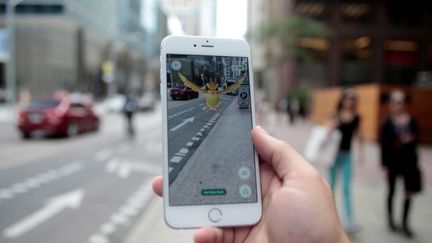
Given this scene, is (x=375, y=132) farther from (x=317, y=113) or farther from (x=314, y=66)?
(x=314, y=66)

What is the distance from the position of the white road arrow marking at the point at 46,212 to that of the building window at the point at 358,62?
41128 millimetres

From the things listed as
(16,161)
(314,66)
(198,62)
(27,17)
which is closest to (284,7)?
(314,66)

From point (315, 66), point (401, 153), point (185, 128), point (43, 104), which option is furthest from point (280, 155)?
point (315, 66)

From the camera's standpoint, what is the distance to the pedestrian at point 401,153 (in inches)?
231

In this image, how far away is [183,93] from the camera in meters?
2.09

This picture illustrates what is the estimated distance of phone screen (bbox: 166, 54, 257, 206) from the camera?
206 centimetres

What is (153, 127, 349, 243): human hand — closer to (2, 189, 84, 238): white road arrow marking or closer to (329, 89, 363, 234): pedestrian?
(329, 89, 363, 234): pedestrian

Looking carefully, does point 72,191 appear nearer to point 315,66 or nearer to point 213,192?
point 213,192

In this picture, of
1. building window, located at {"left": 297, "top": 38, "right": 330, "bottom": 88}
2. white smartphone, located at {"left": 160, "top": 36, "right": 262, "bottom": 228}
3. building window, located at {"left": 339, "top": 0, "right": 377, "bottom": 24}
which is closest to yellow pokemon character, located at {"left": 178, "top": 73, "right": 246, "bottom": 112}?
white smartphone, located at {"left": 160, "top": 36, "right": 262, "bottom": 228}

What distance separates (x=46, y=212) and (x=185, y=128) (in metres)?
5.43

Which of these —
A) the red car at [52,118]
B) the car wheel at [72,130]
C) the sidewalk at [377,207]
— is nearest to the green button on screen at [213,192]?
the sidewalk at [377,207]

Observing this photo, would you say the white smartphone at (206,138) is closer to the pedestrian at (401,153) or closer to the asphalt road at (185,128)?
the asphalt road at (185,128)

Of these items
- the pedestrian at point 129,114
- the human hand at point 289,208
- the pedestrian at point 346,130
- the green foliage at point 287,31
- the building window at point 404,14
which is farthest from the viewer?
the building window at point 404,14

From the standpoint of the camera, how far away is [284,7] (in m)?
46.4
